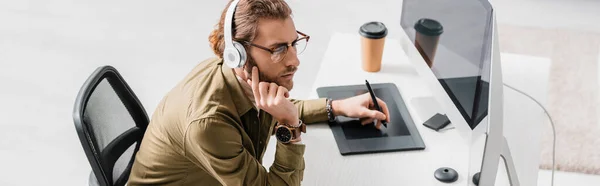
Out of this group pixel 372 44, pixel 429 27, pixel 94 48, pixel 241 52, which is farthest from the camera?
pixel 94 48

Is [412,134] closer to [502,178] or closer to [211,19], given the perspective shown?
[502,178]

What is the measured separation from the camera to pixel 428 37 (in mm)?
1992

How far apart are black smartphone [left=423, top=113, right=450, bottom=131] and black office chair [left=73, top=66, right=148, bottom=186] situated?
763 millimetres

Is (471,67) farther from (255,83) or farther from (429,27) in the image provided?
(255,83)

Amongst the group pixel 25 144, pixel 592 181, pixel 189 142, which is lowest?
pixel 592 181

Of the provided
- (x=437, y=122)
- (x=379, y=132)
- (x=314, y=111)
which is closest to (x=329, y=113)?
(x=314, y=111)

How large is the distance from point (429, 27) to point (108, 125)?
86cm

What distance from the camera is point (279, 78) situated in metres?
1.73

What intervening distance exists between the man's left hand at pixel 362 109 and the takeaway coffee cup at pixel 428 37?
18cm

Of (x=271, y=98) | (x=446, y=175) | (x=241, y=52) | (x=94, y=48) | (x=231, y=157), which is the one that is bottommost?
(x=94, y=48)

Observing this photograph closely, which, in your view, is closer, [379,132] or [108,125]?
[108,125]

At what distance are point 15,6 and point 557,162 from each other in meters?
2.82

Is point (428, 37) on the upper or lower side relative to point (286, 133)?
upper

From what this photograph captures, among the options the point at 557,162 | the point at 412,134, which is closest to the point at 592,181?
the point at 557,162
